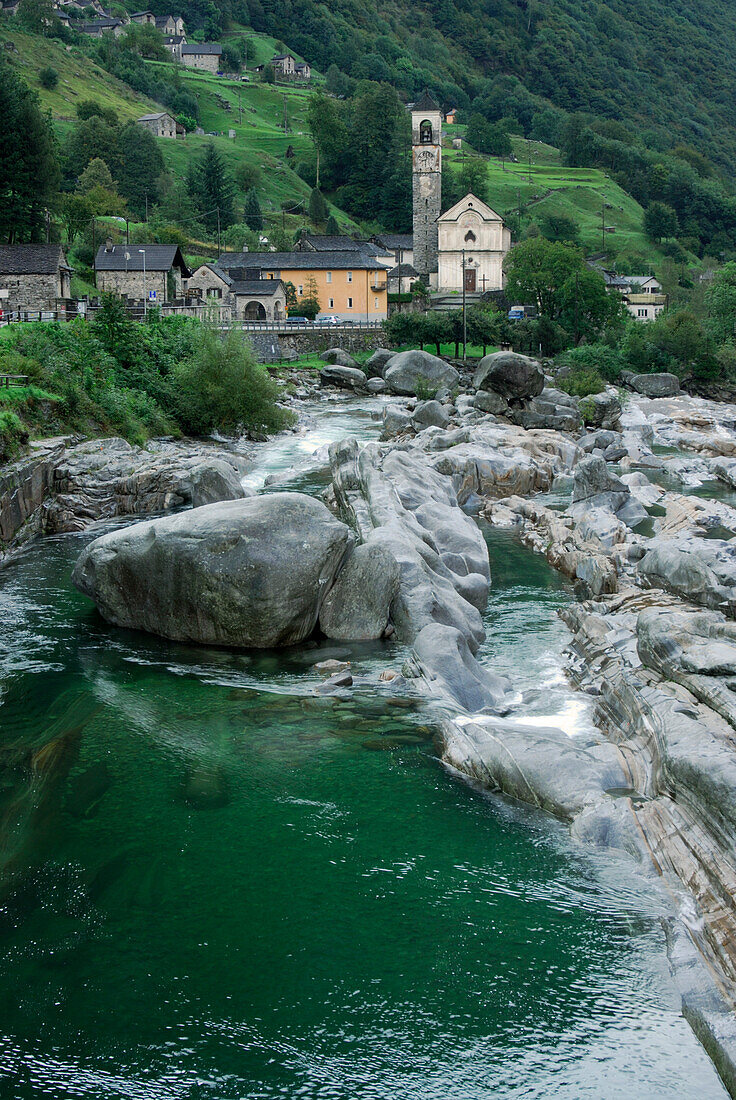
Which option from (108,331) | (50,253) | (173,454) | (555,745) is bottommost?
(555,745)

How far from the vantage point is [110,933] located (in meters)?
11.9

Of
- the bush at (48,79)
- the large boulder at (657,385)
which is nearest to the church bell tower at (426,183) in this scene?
the large boulder at (657,385)

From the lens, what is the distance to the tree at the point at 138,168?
136 meters

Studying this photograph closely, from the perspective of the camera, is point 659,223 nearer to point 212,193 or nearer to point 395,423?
point 212,193

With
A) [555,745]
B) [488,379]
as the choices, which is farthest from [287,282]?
[555,745]

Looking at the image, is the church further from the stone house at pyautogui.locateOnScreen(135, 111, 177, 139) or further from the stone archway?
the stone house at pyautogui.locateOnScreen(135, 111, 177, 139)

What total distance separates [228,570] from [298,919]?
946 centimetres

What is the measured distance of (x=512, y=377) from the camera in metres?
57.0

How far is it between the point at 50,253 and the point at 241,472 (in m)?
33.7

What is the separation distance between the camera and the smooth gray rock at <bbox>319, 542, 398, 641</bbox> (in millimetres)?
21688

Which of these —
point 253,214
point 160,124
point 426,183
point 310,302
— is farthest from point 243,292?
point 160,124

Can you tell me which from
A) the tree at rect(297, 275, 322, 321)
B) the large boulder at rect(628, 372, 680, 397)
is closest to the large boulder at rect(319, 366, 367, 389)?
the large boulder at rect(628, 372, 680, 397)

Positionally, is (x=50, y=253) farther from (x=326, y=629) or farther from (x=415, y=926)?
(x=415, y=926)

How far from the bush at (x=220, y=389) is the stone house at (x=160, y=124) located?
434ft
